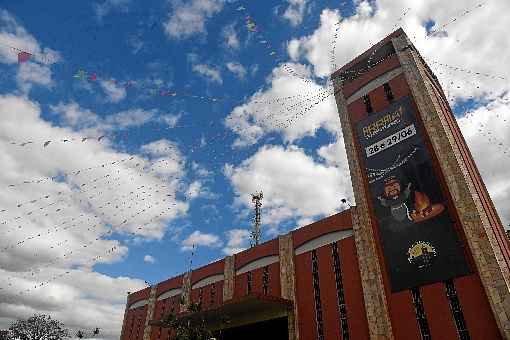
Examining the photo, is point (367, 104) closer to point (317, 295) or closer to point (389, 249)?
point (389, 249)

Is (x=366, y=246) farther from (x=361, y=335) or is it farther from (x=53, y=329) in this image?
(x=53, y=329)

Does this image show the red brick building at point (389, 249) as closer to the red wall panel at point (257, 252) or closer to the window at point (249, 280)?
the red wall panel at point (257, 252)

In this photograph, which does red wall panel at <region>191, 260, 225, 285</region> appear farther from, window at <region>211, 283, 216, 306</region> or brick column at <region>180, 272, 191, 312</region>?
window at <region>211, 283, 216, 306</region>

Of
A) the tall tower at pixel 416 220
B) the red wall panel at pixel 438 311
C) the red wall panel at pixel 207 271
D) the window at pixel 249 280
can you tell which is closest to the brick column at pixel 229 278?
the red wall panel at pixel 207 271

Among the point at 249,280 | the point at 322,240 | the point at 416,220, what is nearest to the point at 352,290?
the point at 322,240

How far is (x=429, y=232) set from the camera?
77.4 ft

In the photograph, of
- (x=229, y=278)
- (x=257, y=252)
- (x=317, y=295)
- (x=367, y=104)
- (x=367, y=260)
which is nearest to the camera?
(x=367, y=260)

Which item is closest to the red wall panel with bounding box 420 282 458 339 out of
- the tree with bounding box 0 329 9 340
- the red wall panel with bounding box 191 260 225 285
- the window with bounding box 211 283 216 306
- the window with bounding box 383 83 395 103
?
the window with bounding box 383 83 395 103

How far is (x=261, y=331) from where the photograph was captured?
32.7m

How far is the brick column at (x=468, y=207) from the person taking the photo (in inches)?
778

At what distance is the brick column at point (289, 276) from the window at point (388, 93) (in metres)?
14.4

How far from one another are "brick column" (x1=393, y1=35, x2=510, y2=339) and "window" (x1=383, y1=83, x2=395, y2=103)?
170 centimetres

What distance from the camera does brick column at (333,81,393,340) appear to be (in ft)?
77.3

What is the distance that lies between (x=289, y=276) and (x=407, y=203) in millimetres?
11579
